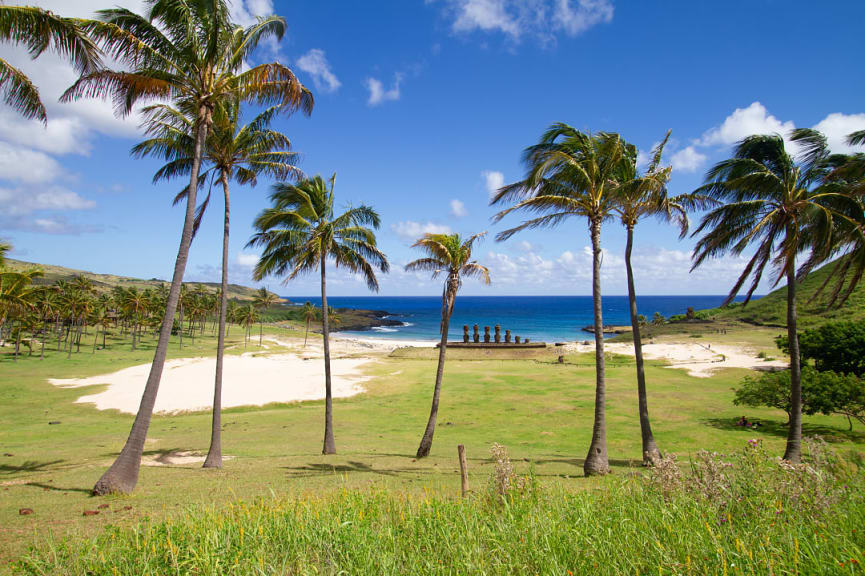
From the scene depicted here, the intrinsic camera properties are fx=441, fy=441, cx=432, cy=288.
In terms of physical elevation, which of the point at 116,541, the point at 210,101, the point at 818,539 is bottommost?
the point at 116,541

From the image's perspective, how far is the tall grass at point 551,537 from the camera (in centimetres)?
466

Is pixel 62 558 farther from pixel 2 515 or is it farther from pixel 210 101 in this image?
pixel 210 101

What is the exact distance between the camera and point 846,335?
75.0 feet

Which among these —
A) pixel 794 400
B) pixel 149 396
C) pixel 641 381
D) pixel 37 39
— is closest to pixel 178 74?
pixel 37 39

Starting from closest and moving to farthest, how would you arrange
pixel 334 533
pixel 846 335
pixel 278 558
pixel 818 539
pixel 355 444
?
pixel 818 539
pixel 278 558
pixel 334 533
pixel 355 444
pixel 846 335

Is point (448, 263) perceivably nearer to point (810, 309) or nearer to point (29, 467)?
point (29, 467)

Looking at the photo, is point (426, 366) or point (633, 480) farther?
point (426, 366)

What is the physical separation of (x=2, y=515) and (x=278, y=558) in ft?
24.3

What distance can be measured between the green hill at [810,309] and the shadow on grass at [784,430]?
13.0 meters

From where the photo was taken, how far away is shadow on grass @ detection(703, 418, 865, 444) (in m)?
18.8

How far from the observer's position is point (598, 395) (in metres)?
14.8

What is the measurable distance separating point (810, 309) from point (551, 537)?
68883mm

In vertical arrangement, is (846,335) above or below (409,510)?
above

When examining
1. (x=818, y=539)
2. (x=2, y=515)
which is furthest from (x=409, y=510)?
(x=2, y=515)
